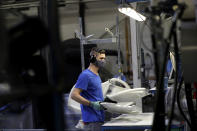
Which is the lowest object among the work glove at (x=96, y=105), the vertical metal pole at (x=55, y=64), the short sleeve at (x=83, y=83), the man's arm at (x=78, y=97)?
the work glove at (x=96, y=105)

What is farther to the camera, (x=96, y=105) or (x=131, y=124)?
(x=96, y=105)

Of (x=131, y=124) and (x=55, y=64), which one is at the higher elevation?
(x=55, y=64)

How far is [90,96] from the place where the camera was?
356 cm

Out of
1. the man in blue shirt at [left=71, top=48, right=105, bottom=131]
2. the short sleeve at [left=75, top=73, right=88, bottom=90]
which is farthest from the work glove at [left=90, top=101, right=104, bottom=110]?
the short sleeve at [left=75, top=73, right=88, bottom=90]

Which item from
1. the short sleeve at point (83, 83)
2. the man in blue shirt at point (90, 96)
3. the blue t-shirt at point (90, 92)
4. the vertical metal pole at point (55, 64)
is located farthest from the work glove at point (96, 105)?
the vertical metal pole at point (55, 64)

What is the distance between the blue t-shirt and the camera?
3426mm

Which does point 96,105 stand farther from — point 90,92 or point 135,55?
point 135,55

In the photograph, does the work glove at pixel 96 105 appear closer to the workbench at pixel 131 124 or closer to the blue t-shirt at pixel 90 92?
the blue t-shirt at pixel 90 92

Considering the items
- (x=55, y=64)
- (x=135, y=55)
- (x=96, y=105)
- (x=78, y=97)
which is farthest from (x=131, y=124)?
(x=135, y=55)

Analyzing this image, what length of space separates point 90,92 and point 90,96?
5 centimetres

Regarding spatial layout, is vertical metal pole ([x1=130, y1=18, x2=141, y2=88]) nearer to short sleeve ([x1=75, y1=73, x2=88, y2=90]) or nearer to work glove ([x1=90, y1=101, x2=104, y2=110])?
short sleeve ([x1=75, y1=73, x2=88, y2=90])

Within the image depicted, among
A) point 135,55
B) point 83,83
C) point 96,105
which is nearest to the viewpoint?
point 96,105

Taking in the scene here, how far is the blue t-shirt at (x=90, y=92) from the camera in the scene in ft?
11.2

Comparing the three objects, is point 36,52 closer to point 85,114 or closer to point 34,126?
point 85,114
